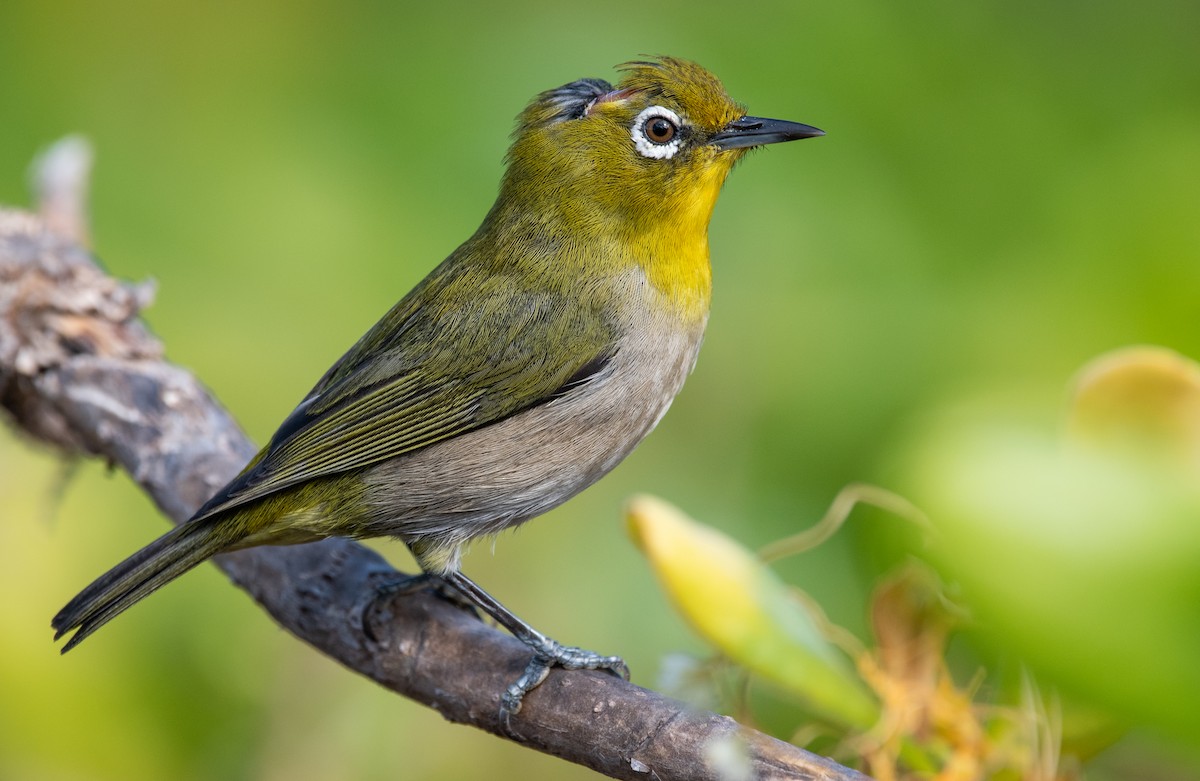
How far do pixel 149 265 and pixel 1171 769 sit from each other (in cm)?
369

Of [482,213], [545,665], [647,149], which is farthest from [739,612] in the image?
[482,213]

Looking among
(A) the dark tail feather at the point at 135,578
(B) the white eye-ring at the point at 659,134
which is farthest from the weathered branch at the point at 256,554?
(B) the white eye-ring at the point at 659,134

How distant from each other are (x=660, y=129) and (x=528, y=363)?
2.40 feet

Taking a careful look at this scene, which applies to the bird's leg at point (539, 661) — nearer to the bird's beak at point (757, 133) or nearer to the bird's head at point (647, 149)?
the bird's head at point (647, 149)

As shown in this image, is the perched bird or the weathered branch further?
the perched bird

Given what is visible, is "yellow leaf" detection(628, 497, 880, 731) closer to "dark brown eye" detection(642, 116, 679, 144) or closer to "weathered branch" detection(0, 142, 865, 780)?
"weathered branch" detection(0, 142, 865, 780)

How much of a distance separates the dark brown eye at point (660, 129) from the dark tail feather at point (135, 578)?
4.98ft

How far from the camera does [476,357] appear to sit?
317 cm

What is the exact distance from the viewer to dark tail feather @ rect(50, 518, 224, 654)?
9.27 feet

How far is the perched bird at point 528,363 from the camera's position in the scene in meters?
3.04

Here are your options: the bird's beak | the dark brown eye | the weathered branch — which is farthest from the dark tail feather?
the bird's beak

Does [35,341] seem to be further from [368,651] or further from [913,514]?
[913,514]

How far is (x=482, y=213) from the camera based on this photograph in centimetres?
436

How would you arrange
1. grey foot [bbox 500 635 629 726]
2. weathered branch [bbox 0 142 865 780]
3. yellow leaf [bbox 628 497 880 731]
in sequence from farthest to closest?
1. grey foot [bbox 500 635 629 726]
2. weathered branch [bbox 0 142 865 780]
3. yellow leaf [bbox 628 497 880 731]
